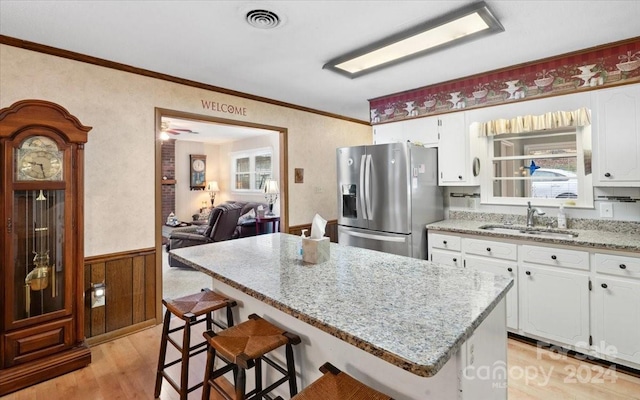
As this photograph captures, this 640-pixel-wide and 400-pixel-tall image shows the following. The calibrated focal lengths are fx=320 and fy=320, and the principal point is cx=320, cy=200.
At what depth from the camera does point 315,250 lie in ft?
6.14

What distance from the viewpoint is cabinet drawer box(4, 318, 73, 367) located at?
2.20 m

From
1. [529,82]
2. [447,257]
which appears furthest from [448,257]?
[529,82]

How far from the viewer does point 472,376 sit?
118 cm

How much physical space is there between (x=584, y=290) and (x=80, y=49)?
14.2ft

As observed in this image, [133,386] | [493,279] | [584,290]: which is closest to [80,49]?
[133,386]

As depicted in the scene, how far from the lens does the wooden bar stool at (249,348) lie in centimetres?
133

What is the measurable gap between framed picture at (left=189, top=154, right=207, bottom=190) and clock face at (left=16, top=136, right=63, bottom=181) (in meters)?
5.94

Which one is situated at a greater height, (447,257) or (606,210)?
(606,210)

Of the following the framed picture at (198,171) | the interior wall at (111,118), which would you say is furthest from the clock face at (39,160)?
the framed picture at (198,171)

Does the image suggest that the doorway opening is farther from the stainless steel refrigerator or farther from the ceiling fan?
the stainless steel refrigerator

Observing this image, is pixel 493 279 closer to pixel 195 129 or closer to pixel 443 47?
pixel 443 47

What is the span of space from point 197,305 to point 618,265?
9.43 feet

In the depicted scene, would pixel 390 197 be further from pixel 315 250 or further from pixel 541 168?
pixel 315 250

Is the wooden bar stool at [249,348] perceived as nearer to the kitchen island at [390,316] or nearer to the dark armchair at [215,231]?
the kitchen island at [390,316]
